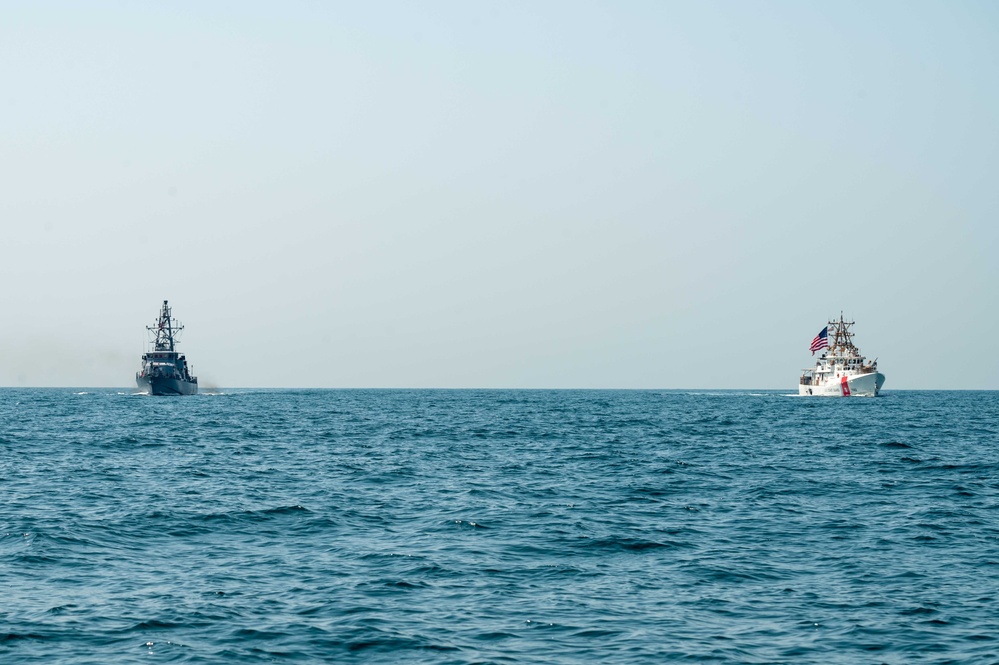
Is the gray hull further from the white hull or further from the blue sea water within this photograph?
the blue sea water

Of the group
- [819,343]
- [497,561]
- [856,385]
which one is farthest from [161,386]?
[497,561]

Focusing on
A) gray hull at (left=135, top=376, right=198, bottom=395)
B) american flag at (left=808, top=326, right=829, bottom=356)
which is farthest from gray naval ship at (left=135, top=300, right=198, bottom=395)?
american flag at (left=808, top=326, right=829, bottom=356)

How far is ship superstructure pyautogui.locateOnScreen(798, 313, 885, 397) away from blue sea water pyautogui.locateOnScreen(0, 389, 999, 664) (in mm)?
131494

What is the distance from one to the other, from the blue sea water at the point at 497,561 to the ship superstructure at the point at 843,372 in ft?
431

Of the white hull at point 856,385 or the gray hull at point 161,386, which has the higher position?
the gray hull at point 161,386

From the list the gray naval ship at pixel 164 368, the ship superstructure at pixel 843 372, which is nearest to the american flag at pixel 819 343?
the ship superstructure at pixel 843 372

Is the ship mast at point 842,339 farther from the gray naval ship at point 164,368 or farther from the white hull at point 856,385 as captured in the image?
the gray naval ship at point 164,368

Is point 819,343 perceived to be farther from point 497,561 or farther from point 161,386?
point 497,561

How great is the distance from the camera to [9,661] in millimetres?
14680

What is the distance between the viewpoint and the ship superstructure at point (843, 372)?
170 m

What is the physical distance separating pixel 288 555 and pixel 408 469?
19.1 m

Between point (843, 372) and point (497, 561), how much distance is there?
161668 millimetres

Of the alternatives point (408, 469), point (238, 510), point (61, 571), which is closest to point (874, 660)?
point (61, 571)

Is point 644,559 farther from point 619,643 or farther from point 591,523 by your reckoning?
point 619,643
